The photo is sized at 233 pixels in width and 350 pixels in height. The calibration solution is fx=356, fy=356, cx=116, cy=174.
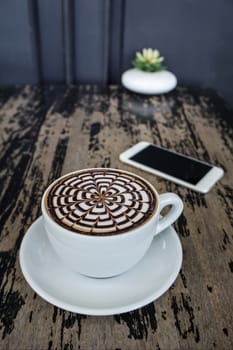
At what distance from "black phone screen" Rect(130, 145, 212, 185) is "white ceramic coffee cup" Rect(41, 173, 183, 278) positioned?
0.71 ft

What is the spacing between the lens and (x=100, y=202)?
13.8 inches

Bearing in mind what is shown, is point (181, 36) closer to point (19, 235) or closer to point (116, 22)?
point (116, 22)

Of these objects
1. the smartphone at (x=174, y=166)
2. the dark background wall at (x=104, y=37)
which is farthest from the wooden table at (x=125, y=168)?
the dark background wall at (x=104, y=37)

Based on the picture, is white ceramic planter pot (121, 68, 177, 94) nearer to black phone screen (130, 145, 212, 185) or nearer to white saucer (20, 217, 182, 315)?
black phone screen (130, 145, 212, 185)

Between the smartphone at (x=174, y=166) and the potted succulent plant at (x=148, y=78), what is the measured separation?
0.92 feet

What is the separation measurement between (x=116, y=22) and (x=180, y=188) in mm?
739

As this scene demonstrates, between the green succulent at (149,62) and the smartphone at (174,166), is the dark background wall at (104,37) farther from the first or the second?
the smartphone at (174,166)

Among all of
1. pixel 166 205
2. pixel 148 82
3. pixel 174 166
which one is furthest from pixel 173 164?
pixel 148 82

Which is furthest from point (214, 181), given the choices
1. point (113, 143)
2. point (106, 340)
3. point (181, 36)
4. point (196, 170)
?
point (181, 36)

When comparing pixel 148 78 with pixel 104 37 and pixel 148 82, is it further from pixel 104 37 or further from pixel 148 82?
pixel 104 37

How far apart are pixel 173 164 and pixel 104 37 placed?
0.62 m

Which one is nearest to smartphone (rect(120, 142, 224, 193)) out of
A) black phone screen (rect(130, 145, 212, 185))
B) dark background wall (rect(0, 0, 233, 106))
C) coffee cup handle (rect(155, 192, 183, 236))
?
black phone screen (rect(130, 145, 212, 185))

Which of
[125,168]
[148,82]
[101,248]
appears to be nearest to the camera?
[101,248]

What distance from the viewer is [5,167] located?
0.58 metres
